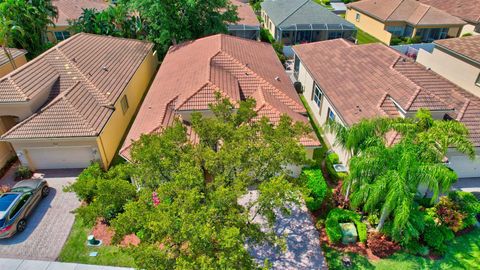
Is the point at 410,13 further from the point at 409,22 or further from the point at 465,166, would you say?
the point at 465,166

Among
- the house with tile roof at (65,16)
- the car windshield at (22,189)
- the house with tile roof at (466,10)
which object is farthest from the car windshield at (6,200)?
the house with tile roof at (466,10)

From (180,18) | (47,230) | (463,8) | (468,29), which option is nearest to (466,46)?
(468,29)

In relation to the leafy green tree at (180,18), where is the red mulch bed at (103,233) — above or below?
below

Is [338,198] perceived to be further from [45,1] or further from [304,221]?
[45,1]

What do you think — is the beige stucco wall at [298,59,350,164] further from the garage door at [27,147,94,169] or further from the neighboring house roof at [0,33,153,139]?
the garage door at [27,147,94,169]

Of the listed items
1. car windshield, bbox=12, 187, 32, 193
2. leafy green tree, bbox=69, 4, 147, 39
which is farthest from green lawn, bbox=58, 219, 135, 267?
leafy green tree, bbox=69, 4, 147, 39

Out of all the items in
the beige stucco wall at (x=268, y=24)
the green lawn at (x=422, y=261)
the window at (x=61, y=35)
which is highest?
the window at (x=61, y=35)

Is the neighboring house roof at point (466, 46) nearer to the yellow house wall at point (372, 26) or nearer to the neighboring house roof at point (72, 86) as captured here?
the yellow house wall at point (372, 26)

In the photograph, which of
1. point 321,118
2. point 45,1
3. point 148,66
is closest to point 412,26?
point 321,118
